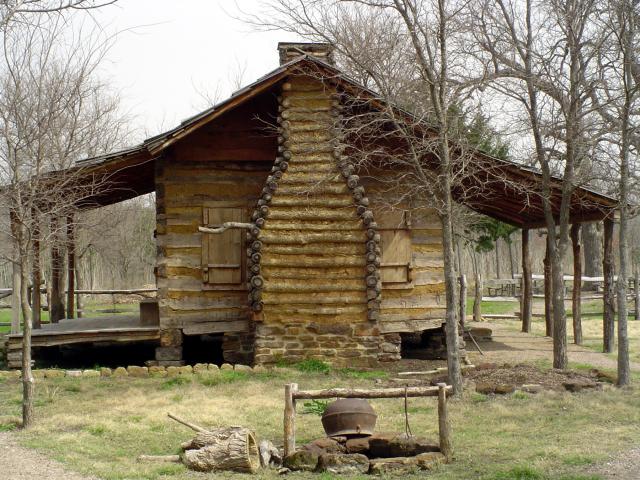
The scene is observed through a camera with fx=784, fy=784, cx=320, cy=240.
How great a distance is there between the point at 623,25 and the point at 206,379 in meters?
9.31

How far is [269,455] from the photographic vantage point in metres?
8.84

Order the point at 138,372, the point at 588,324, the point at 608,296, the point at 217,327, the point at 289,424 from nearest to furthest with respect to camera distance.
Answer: the point at 289,424 < the point at 138,372 < the point at 217,327 < the point at 608,296 < the point at 588,324

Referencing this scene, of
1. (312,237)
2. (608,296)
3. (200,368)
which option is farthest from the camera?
(608,296)

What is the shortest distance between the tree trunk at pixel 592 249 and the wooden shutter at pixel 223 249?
27213 mm

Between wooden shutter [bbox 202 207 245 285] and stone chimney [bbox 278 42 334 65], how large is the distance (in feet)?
12.3

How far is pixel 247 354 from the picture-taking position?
1678 centimetres

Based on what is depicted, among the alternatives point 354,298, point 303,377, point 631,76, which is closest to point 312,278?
point 354,298

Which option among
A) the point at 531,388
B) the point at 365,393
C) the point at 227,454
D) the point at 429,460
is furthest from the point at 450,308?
the point at 227,454

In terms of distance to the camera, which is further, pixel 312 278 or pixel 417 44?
pixel 312 278

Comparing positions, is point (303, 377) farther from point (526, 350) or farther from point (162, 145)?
point (526, 350)

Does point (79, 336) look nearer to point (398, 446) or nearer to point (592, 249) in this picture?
point (398, 446)

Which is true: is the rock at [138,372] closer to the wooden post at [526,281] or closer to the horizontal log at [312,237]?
the horizontal log at [312,237]

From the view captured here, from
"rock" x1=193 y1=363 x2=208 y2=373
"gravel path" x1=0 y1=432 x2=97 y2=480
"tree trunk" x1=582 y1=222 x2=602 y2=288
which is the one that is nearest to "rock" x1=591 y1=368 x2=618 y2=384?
"rock" x1=193 y1=363 x2=208 y2=373

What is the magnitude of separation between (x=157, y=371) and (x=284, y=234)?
3651 millimetres
